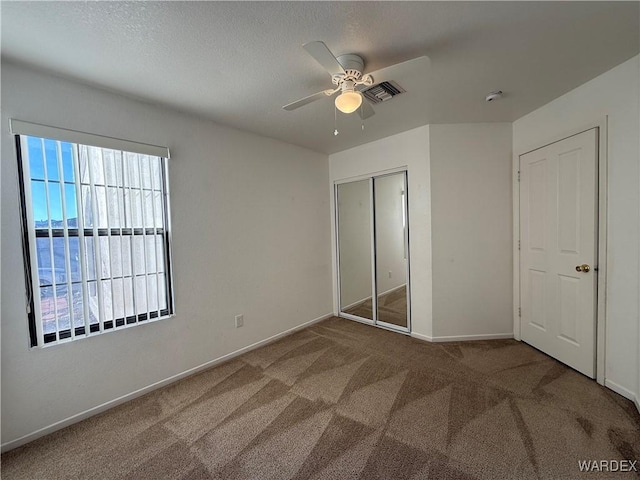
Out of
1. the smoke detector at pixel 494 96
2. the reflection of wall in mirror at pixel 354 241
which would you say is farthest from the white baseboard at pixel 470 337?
the smoke detector at pixel 494 96

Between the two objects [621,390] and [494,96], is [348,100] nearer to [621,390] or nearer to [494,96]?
[494,96]

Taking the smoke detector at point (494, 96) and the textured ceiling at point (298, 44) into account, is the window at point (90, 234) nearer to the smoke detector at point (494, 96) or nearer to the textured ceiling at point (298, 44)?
the textured ceiling at point (298, 44)

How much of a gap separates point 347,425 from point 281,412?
503 millimetres

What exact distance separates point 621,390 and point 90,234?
13.7ft

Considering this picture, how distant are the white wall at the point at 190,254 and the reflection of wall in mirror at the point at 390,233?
0.81 meters

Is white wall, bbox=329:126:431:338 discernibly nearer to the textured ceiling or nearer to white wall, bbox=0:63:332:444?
the textured ceiling

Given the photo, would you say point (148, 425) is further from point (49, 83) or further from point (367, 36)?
point (367, 36)

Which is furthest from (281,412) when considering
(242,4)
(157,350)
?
(242,4)

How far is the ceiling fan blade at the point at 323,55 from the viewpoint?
1.28m

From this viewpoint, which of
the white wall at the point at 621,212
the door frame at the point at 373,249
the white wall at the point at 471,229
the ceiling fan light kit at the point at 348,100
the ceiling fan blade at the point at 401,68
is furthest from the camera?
the door frame at the point at 373,249

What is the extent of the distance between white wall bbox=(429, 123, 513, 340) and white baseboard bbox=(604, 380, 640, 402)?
3.09ft

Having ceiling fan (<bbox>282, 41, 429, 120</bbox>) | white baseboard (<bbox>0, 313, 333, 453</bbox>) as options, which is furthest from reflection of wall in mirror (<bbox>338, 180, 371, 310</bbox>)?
ceiling fan (<bbox>282, 41, 429, 120</bbox>)

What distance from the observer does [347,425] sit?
5.90ft

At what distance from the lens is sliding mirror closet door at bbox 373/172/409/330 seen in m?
3.33
